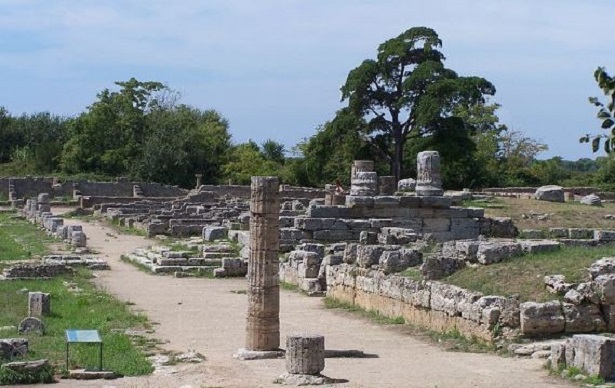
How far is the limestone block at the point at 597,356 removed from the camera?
11766 mm

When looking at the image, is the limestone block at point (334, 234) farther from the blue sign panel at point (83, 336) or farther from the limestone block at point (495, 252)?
the blue sign panel at point (83, 336)

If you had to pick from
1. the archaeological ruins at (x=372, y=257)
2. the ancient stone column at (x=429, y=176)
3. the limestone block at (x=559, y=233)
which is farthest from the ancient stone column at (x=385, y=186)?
the limestone block at (x=559, y=233)

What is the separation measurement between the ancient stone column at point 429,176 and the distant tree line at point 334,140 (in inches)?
836

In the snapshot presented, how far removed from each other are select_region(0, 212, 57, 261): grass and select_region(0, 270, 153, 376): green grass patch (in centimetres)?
608

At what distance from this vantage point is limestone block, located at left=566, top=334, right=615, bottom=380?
1177cm

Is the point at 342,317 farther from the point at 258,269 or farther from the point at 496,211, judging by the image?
the point at 496,211

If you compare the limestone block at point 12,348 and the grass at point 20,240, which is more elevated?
the grass at point 20,240

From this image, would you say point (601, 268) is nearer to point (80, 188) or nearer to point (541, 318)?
point (541, 318)

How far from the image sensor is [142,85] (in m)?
78.6

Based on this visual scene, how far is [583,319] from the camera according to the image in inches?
574

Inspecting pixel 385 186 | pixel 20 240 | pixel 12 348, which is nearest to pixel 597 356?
pixel 12 348

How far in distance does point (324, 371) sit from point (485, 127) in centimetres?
6288

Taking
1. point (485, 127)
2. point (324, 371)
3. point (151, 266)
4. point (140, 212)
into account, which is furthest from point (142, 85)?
point (324, 371)

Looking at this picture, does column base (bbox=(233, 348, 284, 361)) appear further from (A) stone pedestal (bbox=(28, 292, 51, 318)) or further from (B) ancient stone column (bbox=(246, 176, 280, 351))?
(A) stone pedestal (bbox=(28, 292, 51, 318))
